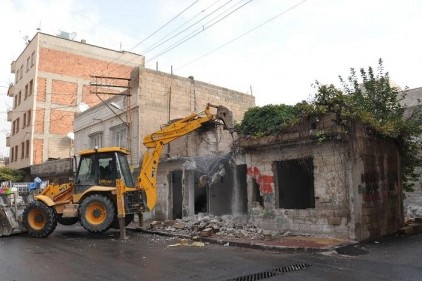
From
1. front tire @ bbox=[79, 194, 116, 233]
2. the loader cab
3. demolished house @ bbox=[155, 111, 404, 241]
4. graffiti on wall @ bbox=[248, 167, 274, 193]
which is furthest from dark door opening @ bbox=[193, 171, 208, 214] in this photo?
front tire @ bbox=[79, 194, 116, 233]

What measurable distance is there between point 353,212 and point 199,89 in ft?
42.9

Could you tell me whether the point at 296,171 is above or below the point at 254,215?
above

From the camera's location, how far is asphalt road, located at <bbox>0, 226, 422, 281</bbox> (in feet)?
23.0

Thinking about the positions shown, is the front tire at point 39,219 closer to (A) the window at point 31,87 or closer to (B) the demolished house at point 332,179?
(B) the demolished house at point 332,179

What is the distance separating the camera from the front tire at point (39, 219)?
12.7m

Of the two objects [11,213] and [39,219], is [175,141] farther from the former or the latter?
[11,213]

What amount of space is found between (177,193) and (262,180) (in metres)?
6.41

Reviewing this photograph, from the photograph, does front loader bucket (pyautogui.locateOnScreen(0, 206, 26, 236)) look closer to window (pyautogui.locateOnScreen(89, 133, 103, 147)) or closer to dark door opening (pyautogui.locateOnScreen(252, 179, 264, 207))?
dark door opening (pyautogui.locateOnScreen(252, 179, 264, 207))

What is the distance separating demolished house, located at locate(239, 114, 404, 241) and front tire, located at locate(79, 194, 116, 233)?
4.83 meters

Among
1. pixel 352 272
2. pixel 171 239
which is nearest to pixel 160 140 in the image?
pixel 171 239

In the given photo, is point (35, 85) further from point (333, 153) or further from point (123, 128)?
point (333, 153)

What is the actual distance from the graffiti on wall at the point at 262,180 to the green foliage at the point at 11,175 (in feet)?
85.2

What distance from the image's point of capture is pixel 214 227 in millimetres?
12836

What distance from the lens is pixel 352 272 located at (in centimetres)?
725
